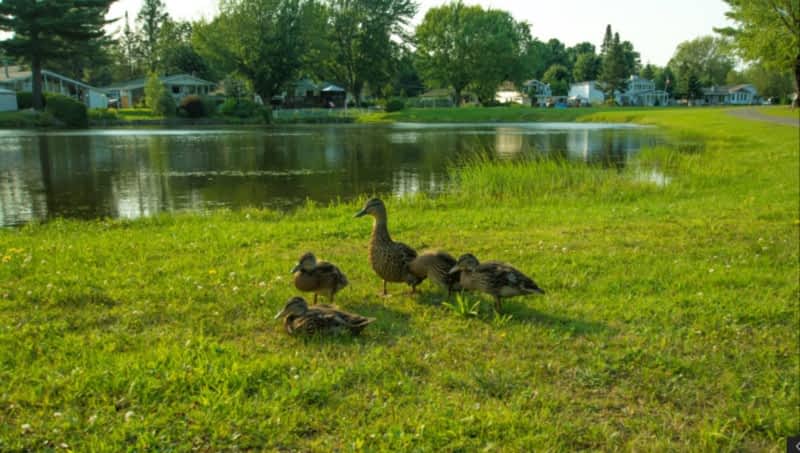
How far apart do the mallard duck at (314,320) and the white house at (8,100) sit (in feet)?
245

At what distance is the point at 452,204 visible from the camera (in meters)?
16.6

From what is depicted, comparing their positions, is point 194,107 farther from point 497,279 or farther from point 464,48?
point 497,279

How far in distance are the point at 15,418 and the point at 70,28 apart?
2742 inches

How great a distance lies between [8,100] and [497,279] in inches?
3010

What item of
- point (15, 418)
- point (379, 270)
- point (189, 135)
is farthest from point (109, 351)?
point (189, 135)

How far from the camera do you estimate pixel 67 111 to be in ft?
196

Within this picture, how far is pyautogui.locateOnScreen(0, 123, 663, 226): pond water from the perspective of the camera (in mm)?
19434

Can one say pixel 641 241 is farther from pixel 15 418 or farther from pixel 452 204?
pixel 15 418

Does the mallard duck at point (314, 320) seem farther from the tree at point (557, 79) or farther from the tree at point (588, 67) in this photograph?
the tree at point (588, 67)

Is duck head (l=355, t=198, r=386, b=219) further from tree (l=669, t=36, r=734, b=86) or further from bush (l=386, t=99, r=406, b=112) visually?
tree (l=669, t=36, r=734, b=86)

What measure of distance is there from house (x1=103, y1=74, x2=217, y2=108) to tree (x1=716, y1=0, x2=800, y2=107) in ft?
233

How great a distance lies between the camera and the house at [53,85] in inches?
2933

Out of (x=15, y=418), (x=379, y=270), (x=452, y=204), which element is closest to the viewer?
(x=15, y=418)

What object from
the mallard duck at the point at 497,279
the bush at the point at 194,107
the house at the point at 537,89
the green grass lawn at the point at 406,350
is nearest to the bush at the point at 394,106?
the bush at the point at 194,107
